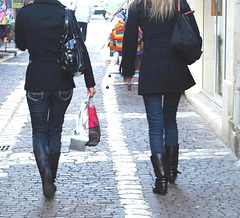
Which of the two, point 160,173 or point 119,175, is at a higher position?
point 160,173

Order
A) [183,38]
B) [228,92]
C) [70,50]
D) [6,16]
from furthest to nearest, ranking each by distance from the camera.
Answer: [6,16]
[228,92]
[183,38]
[70,50]

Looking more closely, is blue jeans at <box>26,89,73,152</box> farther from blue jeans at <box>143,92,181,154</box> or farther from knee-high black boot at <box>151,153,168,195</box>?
knee-high black boot at <box>151,153,168,195</box>

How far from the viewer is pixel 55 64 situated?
5734 mm

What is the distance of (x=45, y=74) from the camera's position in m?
5.72

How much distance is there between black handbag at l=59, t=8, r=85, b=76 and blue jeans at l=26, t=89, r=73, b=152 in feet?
0.78

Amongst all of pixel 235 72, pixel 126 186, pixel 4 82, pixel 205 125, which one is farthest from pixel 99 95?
pixel 126 186

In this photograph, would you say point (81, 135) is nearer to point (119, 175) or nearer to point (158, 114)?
point (158, 114)

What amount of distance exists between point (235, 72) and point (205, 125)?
161 cm

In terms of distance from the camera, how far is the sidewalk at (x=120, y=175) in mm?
5602

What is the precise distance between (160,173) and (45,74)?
4.07ft

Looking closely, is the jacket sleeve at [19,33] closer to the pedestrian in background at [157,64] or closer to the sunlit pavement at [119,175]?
the pedestrian in background at [157,64]

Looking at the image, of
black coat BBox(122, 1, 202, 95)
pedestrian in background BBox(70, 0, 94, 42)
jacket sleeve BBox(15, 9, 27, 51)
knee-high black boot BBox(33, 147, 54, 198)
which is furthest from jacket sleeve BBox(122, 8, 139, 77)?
pedestrian in background BBox(70, 0, 94, 42)

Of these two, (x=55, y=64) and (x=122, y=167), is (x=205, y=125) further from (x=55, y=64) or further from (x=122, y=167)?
(x=55, y=64)

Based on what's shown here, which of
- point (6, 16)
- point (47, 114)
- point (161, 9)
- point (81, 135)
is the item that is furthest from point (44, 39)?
point (6, 16)
